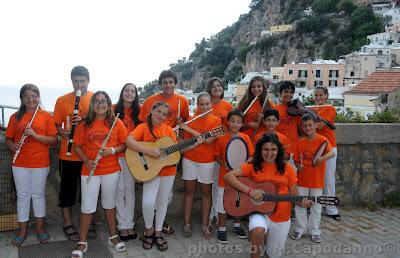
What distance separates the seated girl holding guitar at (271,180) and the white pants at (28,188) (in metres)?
1.97

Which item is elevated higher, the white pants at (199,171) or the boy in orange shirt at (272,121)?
the boy in orange shirt at (272,121)

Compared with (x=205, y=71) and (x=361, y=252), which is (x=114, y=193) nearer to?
(x=361, y=252)

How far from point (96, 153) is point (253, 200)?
5.30 ft

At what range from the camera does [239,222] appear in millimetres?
4430

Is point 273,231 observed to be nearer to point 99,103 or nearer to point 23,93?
point 99,103

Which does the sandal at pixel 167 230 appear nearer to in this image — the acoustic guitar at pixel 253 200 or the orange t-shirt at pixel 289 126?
the acoustic guitar at pixel 253 200

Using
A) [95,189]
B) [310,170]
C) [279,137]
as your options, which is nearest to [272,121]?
[279,137]

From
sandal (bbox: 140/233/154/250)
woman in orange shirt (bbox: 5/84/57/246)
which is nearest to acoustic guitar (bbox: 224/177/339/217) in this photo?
sandal (bbox: 140/233/154/250)

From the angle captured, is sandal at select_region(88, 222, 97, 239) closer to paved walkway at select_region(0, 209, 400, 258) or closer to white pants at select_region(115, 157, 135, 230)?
paved walkway at select_region(0, 209, 400, 258)

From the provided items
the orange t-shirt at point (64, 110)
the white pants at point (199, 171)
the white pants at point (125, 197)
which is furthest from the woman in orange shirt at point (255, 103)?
the orange t-shirt at point (64, 110)

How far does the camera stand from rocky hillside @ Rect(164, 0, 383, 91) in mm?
79125

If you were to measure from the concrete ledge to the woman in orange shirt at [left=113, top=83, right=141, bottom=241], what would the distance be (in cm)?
298

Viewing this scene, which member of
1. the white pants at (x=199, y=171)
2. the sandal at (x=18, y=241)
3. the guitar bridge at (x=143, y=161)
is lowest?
the sandal at (x=18, y=241)

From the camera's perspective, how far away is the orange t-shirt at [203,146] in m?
4.08
